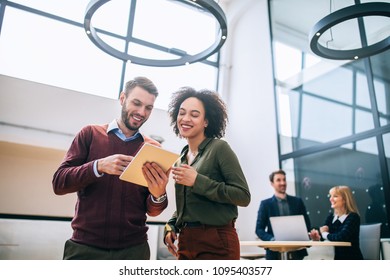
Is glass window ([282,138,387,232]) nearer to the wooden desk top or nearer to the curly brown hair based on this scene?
the wooden desk top

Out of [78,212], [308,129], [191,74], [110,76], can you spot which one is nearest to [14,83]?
[110,76]

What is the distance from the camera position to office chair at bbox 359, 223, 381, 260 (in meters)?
2.79

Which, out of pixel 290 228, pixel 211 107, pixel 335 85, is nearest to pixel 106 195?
pixel 211 107

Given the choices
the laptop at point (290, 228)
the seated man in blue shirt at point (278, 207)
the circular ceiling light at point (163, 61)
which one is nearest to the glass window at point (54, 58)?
the circular ceiling light at point (163, 61)

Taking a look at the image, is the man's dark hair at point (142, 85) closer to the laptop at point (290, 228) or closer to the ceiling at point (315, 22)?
the laptop at point (290, 228)

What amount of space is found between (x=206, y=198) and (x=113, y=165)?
35 cm

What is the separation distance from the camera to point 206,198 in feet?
3.92

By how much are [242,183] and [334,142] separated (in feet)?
10.9

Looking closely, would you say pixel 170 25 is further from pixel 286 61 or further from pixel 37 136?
pixel 37 136

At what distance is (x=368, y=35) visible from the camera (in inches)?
154

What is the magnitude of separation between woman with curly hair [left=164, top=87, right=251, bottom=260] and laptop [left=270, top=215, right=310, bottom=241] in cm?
169

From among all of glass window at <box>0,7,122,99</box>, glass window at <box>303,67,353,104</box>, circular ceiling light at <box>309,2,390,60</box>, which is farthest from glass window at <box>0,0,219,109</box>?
circular ceiling light at <box>309,2,390,60</box>

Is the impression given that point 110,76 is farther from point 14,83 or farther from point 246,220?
point 246,220

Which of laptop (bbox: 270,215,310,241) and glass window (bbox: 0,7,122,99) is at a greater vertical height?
glass window (bbox: 0,7,122,99)
